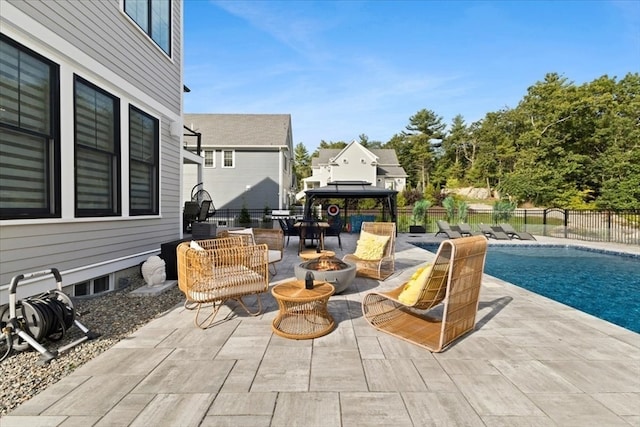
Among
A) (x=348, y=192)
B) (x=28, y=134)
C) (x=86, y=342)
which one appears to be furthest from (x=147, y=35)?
(x=348, y=192)

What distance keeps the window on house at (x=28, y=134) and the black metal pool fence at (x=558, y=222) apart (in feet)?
34.6

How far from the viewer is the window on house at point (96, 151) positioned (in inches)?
175

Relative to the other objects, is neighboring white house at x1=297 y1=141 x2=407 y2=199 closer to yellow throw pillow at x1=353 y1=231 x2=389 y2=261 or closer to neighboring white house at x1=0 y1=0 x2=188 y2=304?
neighboring white house at x1=0 y1=0 x2=188 y2=304

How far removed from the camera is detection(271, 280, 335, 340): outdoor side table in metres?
3.24

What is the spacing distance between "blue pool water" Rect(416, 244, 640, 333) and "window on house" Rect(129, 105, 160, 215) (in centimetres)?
814

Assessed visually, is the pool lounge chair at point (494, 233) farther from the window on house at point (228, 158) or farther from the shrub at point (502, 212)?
the window on house at point (228, 158)

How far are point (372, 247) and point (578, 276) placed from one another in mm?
5665

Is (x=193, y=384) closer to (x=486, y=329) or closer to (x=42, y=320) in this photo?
(x=42, y=320)

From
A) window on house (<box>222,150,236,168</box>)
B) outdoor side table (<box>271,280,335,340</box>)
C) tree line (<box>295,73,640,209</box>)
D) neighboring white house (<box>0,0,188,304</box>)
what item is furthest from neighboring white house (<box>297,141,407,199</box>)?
outdoor side table (<box>271,280,335,340</box>)

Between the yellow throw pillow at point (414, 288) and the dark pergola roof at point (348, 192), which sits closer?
the yellow throw pillow at point (414, 288)

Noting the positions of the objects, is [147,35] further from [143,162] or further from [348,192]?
[348,192]

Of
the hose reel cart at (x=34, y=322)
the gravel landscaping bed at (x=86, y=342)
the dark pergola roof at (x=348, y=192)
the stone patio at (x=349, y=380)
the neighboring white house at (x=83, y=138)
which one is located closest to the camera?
the stone patio at (x=349, y=380)

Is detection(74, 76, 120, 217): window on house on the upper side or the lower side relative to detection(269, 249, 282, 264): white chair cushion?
upper

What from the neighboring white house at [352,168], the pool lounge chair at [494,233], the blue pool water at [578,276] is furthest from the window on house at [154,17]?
the neighboring white house at [352,168]
